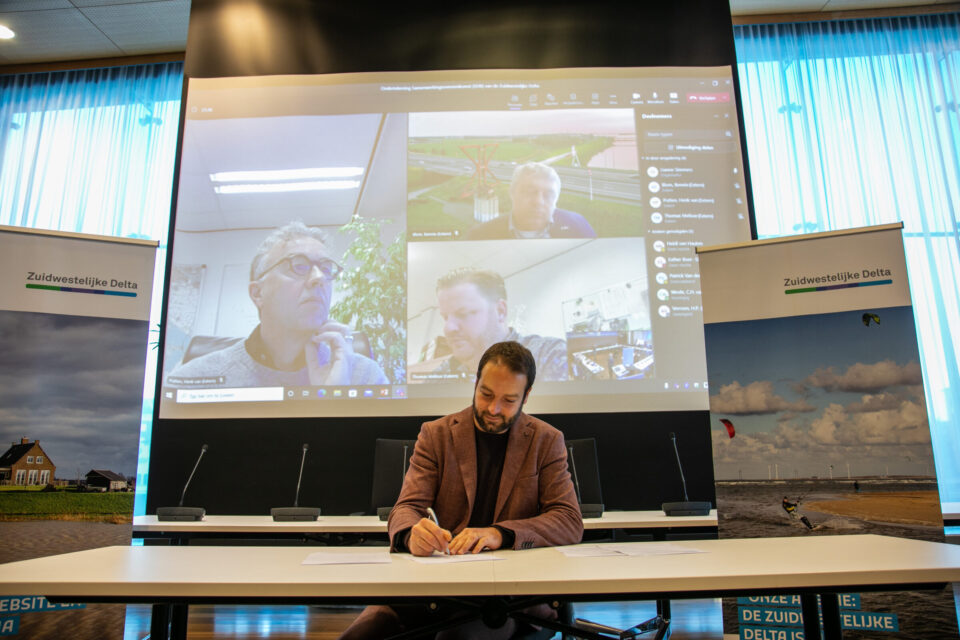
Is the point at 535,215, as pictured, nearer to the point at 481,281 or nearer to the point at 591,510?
the point at 481,281

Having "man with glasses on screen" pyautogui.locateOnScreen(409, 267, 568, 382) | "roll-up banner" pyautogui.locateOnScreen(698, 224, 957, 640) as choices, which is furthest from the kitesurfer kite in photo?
"man with glasses on screen" pyautogui.locateOnScreen(409, 267, 568, 382)

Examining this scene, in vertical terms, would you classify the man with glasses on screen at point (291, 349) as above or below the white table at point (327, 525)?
above

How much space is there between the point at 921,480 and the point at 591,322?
1832mm

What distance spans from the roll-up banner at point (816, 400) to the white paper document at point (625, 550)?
99 cm

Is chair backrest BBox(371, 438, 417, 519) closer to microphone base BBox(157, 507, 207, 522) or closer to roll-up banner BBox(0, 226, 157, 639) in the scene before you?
microphone base BBox(157, 507, 207, 522)

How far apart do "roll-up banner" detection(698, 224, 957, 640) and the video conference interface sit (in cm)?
104

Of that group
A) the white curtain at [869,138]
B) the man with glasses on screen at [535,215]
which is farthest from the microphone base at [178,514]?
the white curtain at [869,138]

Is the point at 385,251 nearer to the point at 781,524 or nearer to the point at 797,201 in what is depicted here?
the point at 781,524

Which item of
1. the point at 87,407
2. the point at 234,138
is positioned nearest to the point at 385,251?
the point at 234,138

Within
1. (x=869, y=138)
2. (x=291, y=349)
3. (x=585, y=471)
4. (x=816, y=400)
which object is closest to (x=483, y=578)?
(x=816, y=400)

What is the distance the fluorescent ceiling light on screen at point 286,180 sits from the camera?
4.09 m

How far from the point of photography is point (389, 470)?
337 centimetres

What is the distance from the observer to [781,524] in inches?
102

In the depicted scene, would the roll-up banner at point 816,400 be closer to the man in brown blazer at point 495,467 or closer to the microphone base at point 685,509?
the microphone base at point 685,509
